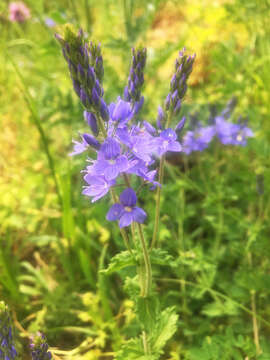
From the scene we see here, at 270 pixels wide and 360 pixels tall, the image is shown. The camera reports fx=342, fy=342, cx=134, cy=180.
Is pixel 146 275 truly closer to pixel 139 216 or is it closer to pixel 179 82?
pixel 139 216

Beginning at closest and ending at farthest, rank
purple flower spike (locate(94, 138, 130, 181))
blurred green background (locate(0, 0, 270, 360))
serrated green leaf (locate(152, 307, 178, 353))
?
purple flower spike (locate(94, 138, 130, 181)) → serrated green leaf (locate(152, 307, 178, 353)) → blurred green background (locate(0, 0, 270, 360))

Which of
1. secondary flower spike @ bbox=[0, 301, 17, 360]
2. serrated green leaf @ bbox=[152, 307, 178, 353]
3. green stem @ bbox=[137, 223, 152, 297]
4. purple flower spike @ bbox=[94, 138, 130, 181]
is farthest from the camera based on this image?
serrated green leaf @ bbox=[152, 307, 178, 353]

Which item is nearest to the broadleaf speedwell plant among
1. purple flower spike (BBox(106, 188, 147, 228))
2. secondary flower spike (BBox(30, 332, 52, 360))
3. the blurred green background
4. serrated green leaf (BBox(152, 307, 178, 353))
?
purple flower spike (BBox(106, 188, 147, 228))

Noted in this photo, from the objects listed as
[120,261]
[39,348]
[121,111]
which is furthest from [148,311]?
[121,111]

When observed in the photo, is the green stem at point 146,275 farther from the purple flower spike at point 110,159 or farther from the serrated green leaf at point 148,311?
the purple flower spike at point 110,159

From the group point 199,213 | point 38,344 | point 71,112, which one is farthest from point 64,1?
point 38,344

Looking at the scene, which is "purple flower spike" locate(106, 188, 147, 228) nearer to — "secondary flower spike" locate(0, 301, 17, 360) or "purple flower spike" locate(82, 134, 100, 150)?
"purple flower spike" locate(82, 134, 100, 150)
